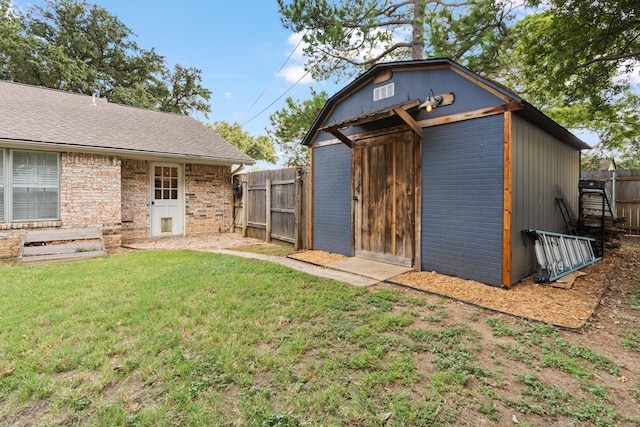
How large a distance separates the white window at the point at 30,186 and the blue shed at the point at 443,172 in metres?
6.41

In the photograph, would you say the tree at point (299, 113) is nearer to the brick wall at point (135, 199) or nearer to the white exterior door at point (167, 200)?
the white exterior door at point (167, 200)

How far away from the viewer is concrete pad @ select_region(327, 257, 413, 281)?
4.87m

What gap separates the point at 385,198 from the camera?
560 cm

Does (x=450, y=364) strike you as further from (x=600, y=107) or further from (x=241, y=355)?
(x=600, y=107)

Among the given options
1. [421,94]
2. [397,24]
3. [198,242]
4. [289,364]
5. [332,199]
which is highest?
[397,24]

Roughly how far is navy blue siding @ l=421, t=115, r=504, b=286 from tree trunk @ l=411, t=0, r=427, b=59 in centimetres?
463

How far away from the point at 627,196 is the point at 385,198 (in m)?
9.14

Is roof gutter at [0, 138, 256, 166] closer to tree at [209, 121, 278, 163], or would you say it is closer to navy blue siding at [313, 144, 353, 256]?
navy blue siding at [313, 144, 353, 256]

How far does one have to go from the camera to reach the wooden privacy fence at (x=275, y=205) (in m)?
7.29

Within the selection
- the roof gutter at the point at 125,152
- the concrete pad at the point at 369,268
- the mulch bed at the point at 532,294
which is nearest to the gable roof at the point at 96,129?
the roof gutter at the point at 125,152

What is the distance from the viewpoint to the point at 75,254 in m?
6.21

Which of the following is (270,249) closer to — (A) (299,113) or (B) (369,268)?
(B) (369,268)

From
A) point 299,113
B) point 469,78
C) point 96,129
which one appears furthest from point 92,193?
point 469,78

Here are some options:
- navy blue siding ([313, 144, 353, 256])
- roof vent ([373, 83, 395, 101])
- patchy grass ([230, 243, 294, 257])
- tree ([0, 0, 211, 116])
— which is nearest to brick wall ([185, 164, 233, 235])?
patchy grass ([230, 243, 294, 257])
